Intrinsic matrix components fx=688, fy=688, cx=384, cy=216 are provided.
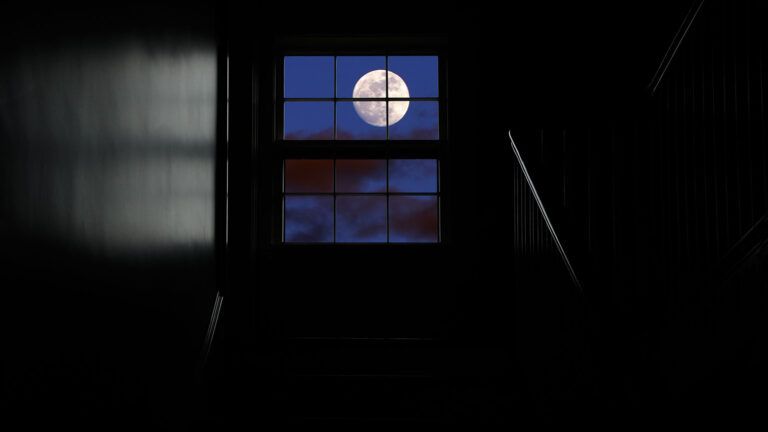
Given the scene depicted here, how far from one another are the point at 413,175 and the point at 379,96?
61 centimetres

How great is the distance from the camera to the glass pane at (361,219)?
4770 millimetres

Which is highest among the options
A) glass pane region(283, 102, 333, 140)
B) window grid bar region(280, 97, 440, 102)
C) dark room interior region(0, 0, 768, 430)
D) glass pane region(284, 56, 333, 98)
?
glass pane region(284, 56, 333, 98)

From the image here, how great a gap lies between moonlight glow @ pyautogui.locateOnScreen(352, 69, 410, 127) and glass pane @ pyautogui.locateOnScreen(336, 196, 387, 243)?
56 centimetres

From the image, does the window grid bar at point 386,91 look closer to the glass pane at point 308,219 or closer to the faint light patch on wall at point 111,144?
the glass pane at point 308,219

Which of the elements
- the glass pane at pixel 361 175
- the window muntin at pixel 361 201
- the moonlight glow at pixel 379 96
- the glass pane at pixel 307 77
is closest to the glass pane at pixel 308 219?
the window muntin at pixel 361 201

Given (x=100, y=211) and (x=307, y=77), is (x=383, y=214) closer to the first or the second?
(x=307, y=77)

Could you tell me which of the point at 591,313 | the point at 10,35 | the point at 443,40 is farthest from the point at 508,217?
the point at 10,35

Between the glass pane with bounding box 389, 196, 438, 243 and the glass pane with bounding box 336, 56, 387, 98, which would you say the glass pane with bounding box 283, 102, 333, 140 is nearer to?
the glass pane with bounding box 336, 56, 387, 98

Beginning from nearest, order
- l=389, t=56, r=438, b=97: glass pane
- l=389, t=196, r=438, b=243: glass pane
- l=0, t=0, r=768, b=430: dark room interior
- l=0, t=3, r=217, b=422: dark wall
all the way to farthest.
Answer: l=0, t=3, r=217, b=422: dark wall → l=0, t=0, r=768, b=430: dark room interior → l=389, t=196, r=438, b=243: glass pane → l=389, t=56, r=438, b=97: glass pane

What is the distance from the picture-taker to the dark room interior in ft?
5.36

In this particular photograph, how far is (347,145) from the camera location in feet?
15.7

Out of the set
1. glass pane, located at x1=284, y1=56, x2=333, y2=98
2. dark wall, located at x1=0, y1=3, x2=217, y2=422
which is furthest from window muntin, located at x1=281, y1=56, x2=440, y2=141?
dark wall, located at x1=0, y1=3, x2=217, y2=422

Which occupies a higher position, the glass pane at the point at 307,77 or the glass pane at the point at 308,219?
the glass pane at the point at 307,77

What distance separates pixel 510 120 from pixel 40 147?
3.57m
